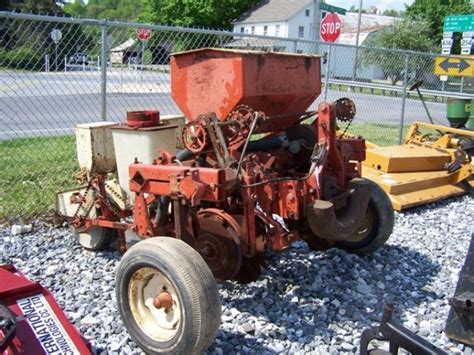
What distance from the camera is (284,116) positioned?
4.35 m

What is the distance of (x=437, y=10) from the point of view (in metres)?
54.5

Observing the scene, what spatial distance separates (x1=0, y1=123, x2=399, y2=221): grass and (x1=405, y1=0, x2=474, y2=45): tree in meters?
48.1

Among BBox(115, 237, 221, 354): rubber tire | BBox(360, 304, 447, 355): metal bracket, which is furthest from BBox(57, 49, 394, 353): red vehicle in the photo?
BBox(360, 304, 447, 355): metal bracket

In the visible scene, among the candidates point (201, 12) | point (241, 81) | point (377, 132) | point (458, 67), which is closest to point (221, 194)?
point (241, 81)

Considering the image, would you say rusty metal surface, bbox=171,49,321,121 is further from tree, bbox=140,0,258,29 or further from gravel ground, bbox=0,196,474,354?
tree, bbox=140,0,258,29

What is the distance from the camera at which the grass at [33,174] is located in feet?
19.1

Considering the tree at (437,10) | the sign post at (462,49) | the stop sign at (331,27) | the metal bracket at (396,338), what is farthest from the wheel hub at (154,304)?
the tree at (437,10)

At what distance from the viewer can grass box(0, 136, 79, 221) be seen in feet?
19.1

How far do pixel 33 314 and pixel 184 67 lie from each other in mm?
2183

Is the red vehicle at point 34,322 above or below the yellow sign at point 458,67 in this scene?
below

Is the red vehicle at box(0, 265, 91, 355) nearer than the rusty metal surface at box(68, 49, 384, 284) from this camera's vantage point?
Yes

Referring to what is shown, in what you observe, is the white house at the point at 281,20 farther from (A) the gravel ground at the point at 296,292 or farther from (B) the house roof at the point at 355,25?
(A) the gravel ground at the point at 296,292

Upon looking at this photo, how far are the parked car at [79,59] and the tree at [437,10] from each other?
48489 mm

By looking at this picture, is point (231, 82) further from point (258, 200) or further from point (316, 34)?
point (316, 34)
